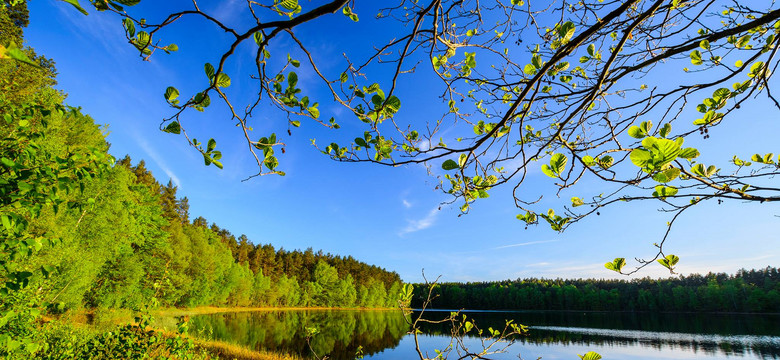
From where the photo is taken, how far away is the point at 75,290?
16281 mm

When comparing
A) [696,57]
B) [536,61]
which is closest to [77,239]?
[536,61]

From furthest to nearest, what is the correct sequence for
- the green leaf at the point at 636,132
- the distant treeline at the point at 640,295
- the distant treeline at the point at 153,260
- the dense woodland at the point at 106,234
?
1. the distant treeline at the point at 640,295
2. the distant treeline at the point at 153,260
3. the dense woodland at the point at 106,234
4. the green leaf at the point at 636,132

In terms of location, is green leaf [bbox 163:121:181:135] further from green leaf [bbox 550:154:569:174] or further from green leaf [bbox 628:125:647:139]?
green leaf [bbox 628:125:647:139]

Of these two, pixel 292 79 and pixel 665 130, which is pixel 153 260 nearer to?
pixel 292 79

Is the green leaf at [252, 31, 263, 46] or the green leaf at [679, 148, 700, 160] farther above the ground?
the green leaf at [252, 31, 263, 46]

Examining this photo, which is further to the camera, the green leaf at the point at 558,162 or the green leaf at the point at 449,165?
the green leaf at the point at 449,165

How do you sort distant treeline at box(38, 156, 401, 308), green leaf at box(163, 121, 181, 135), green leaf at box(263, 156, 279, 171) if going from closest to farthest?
1. green leaf at box(163, 121, 181, 135)
2. green leaf at box(263, 156, 279, 171)
3. distant treeline at box(38, 156, 401, 308)

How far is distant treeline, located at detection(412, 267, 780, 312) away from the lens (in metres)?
89.5

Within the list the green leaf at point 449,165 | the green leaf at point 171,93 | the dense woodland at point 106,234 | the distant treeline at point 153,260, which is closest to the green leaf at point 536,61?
the green leaf at point 449,165

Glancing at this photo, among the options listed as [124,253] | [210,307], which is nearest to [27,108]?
[124,253]

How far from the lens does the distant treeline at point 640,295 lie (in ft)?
294

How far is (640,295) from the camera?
4043 inches

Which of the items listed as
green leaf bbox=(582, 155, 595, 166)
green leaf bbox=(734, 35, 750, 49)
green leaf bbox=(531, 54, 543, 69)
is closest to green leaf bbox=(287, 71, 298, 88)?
green leaf bbox=(531, 54, 543, 69)

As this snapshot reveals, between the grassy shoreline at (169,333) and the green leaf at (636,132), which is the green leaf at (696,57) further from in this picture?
the grassy shoreline at (169,333)
